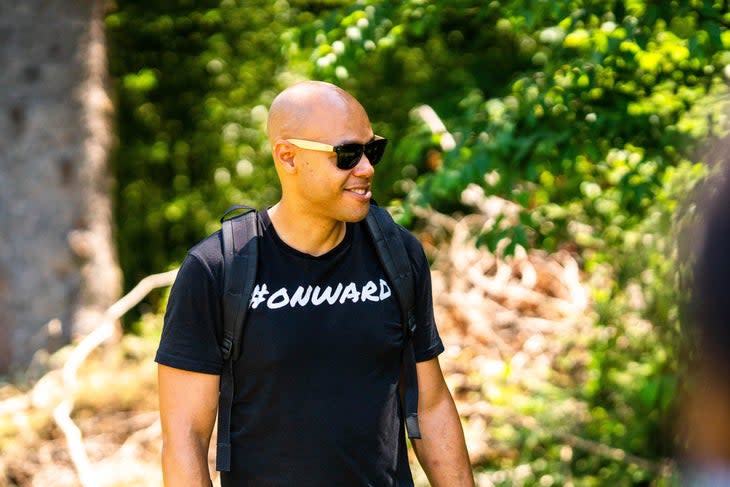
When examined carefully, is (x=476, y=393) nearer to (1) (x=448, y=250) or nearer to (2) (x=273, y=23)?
(1) (x=448, y=250)

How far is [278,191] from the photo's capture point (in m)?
8.70

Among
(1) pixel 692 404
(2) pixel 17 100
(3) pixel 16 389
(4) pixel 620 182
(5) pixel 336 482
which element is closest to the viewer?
(1) pixel 692 404

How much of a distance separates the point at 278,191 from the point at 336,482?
6.34m

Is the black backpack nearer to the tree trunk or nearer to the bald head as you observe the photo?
the bald head

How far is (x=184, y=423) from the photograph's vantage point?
2.46 meters

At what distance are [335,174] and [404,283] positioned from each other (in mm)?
345

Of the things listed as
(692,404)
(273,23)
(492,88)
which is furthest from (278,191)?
(692,404)

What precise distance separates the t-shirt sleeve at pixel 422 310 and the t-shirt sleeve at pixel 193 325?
57cm

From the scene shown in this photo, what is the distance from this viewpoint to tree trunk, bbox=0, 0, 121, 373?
7.03 m

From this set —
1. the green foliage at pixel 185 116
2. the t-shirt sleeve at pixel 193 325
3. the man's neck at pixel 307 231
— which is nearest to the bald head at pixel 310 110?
the man's neck at pixel 307 231

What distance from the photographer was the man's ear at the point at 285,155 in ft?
8.54

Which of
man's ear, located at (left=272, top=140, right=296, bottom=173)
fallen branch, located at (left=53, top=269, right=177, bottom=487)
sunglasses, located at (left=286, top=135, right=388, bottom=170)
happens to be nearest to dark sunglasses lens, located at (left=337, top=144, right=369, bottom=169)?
sunglasses, located at (left=286, top=135, right=388, bottom=170)

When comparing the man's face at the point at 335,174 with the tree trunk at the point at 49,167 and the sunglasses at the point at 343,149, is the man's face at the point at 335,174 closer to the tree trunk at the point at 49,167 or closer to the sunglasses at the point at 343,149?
the sunglasses at the point at 343,149

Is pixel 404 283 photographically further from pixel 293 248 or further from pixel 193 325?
pixel 193 325
